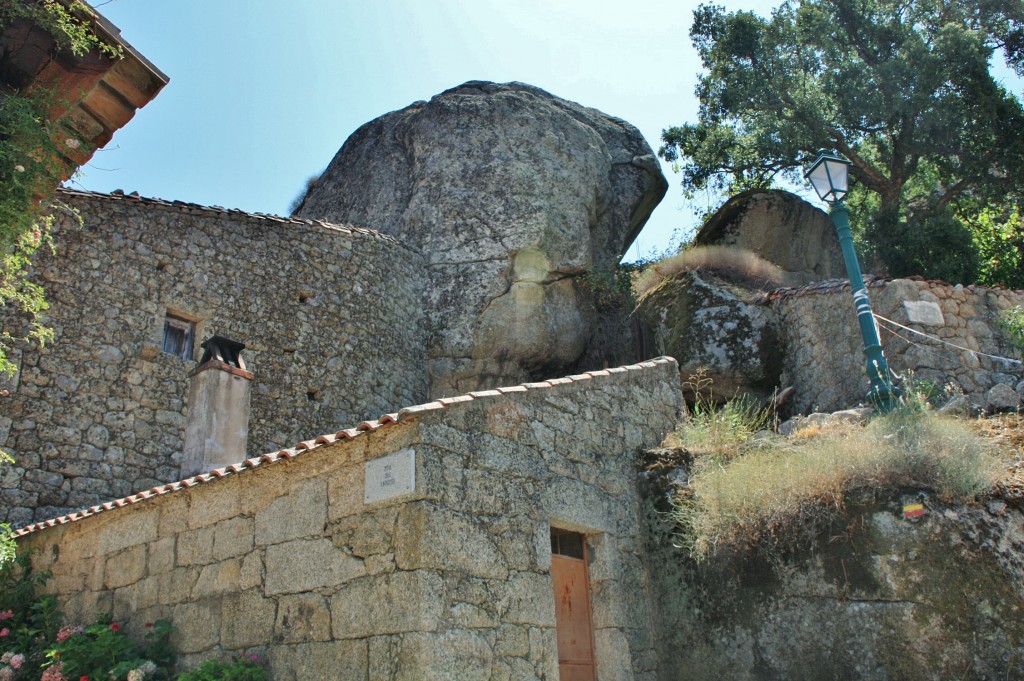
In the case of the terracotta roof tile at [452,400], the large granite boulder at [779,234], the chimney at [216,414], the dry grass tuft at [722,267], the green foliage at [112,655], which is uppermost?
the large granite boulder at [779,234]

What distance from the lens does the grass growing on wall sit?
5.93m

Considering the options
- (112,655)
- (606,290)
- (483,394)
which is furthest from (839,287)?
(112,655)

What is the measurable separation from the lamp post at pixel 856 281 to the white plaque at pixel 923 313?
6.46 feet

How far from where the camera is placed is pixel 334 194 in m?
16.5

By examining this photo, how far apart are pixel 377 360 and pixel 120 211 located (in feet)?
13.2

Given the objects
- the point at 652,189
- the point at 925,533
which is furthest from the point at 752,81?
the point at 925,533

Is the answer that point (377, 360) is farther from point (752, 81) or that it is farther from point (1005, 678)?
point (752, 81)

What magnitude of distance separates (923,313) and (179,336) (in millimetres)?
9147

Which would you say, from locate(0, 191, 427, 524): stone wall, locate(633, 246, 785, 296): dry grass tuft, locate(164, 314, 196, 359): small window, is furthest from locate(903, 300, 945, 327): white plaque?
locate(164, 314, 196, 359): small window

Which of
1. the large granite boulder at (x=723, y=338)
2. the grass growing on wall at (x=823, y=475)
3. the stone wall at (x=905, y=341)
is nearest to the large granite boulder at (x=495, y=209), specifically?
the large granite boulder at (x=723, y=338)

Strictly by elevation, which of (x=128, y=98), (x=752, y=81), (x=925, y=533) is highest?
(x=752, y=81)

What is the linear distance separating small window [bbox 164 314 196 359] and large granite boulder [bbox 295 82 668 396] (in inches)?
156

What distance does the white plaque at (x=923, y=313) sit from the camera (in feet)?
32.4

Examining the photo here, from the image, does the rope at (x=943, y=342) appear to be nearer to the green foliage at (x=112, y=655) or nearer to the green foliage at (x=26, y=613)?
the green foliage at (x=112, y=655)
